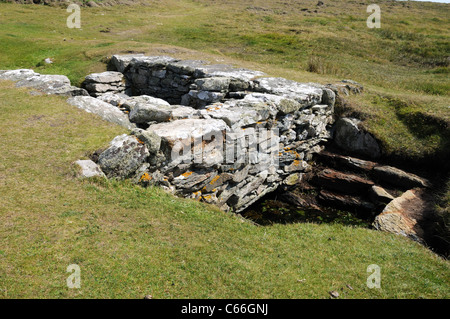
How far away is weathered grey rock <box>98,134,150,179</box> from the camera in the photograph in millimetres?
9711

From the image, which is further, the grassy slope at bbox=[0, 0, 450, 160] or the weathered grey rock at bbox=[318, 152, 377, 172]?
the grassy slope at bbox=[0, 0, 450, 160]

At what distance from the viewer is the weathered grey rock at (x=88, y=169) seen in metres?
9.35

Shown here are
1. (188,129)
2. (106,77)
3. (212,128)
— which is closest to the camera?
(188,129)

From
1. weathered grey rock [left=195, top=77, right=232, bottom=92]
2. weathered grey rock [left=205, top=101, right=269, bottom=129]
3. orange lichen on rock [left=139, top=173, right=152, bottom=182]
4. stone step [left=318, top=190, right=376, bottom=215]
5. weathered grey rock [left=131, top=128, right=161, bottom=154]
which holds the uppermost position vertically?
weathered grey rock [left=195, top=77, right=232, bottom=92]

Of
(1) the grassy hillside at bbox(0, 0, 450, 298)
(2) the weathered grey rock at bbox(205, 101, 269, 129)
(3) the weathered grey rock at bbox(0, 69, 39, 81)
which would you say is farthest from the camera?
(3) the weathered grey rock at bbox(0, 69, 39, 81)

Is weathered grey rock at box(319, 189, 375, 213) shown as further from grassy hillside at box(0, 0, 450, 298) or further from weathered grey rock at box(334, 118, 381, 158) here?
grassy hillside at box(0, 0, 450, 298)

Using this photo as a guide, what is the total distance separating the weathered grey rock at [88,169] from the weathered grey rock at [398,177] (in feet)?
42.6

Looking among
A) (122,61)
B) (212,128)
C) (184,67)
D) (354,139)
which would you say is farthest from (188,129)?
(122,61)

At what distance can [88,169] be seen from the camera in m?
9.49

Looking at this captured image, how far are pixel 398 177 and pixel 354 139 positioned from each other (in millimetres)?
3319

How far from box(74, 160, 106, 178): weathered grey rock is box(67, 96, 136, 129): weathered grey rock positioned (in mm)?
3697

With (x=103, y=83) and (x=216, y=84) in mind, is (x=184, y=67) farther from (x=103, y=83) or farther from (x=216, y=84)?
(x=103, y=83)

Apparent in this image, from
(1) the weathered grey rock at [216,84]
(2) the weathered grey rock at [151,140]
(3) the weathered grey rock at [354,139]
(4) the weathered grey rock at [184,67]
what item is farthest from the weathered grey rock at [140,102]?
(3) the weathered grey rock at [354,139]

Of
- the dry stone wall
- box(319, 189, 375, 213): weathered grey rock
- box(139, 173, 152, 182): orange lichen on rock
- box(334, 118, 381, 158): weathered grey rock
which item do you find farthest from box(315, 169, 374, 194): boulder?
box(139, 173, 152, 182): orange lichen on rock
